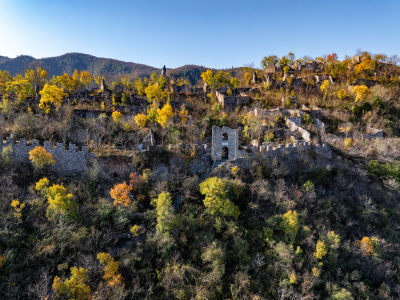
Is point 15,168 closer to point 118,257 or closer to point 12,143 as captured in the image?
point 12,143

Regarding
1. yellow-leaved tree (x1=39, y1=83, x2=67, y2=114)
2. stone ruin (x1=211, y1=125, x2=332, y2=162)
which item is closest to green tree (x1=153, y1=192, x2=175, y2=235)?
stone ruin (x1=211, y1=125, x2=332, y2=162)

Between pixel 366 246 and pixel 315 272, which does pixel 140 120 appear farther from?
pixel 366 246

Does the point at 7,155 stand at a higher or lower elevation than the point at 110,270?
higher

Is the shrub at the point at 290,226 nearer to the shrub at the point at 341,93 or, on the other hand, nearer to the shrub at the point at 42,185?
the shrub at the point at 42,185

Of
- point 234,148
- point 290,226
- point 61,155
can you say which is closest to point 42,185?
point 61,155

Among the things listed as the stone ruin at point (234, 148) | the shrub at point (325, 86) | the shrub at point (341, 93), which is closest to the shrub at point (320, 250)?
the stone ruin at point (234, 148)

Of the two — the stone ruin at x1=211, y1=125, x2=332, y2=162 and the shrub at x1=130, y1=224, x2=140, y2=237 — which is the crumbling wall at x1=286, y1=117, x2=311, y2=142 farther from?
the shrub at x1=130, y1=224, x2=140, y2=237

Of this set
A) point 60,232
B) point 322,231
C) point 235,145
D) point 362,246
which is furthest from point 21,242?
point 362,246
